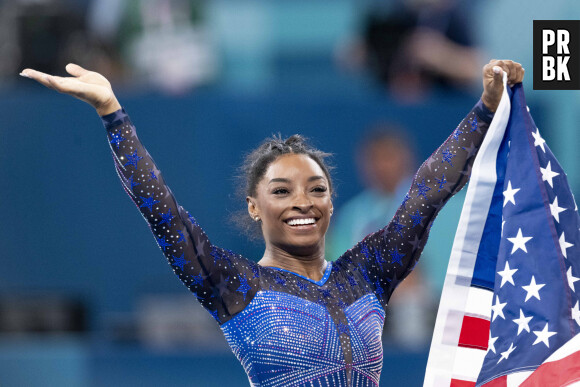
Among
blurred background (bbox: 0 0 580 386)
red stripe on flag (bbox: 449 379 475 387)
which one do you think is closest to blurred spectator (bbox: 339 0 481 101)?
blurred background (bbox: 0 0 580 386)

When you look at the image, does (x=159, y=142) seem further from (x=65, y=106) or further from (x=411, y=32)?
(x=411, y=32)

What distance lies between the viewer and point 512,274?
3.66 metres

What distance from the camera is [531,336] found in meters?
3.58

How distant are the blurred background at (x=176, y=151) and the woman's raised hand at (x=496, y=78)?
2087mm

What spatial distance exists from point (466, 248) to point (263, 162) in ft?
2.55

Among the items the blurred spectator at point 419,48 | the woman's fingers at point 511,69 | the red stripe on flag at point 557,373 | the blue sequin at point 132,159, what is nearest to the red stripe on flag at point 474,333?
the red stripe on flag at point 557,373

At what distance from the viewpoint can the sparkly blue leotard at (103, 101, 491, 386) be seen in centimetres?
345

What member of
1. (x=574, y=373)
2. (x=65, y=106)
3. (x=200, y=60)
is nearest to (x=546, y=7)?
(x=200, y=60)

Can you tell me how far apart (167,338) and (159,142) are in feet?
3.93

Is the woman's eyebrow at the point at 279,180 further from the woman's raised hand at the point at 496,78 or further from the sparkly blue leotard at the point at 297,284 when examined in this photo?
the woman's raised hand at the point at 496,78

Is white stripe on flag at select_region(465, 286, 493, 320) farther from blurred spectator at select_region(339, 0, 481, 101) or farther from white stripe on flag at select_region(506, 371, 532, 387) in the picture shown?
blurred spectator at select_region(339, 0, 481, 101)

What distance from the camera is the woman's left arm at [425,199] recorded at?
3783 mm

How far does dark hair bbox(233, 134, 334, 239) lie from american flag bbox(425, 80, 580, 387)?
1.86 feet
